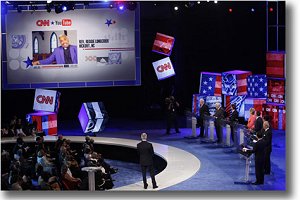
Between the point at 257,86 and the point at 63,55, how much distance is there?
5598mm

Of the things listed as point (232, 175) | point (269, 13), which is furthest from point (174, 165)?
point (269, 13)

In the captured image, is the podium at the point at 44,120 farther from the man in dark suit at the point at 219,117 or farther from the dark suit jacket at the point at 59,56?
the man in dark suit at the point at 219,117

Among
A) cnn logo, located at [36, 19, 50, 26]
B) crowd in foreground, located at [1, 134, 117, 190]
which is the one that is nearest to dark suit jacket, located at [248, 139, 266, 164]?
crowd in foreground, located at [1, 134, 117, 190]

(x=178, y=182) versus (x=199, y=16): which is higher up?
(x=199, y=16)

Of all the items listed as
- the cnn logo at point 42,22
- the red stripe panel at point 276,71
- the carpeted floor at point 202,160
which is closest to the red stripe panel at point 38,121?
the carpeted floor at point 202,160

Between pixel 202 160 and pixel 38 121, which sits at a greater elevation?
pixel 38 121

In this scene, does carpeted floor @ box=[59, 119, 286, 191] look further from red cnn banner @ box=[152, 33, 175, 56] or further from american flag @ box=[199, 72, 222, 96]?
red cnn banner @ box=[152, 33, 175, 56]

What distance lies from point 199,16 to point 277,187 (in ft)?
31.7

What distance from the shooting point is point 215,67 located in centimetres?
1962

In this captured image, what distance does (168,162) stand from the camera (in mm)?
12984

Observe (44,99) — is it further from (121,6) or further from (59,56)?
(121,6)

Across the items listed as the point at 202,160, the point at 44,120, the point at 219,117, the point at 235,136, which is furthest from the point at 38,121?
the point at 235,136

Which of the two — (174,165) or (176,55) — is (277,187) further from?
(176,55)

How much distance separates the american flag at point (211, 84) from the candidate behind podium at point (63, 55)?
155 inches
